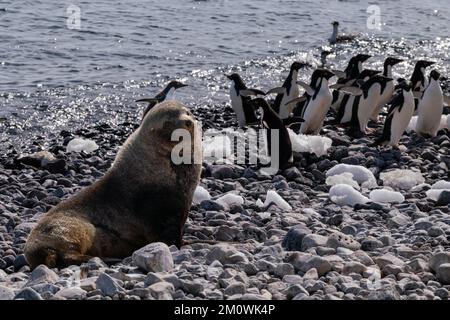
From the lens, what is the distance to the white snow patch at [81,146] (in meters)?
13.2

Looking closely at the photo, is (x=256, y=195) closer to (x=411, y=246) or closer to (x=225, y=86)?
(x=411, y=246)

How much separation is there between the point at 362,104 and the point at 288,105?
5.59ft

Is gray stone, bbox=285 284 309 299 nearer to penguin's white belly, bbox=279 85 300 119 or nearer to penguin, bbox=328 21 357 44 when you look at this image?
penguin's white belly, bbox=279 85 300 119

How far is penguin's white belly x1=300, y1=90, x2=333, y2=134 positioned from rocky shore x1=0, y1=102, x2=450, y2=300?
1.00m

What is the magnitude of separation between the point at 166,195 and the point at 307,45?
18333 millimetres

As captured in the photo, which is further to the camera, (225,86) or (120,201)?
(225,86)

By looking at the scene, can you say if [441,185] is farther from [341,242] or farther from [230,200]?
[341,242]

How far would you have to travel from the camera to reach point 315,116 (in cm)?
1411

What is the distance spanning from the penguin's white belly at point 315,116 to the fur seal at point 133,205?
644 cm

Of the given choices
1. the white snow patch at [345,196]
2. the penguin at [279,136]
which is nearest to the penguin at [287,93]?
the penguin at [279,136]

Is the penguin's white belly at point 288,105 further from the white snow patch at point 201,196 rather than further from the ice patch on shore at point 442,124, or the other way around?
the white snow patch at point 201,196
